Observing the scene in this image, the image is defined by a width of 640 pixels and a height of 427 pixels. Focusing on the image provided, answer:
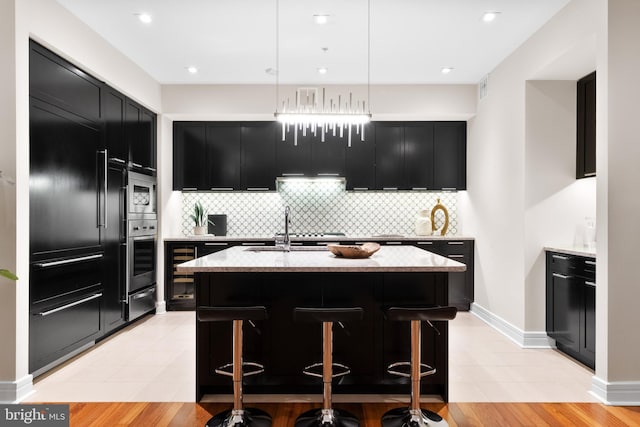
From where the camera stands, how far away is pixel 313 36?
4.20 meters

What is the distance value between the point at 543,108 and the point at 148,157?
4.52 m

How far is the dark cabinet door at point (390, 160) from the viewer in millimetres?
6055

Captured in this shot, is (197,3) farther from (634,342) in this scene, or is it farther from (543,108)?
(634,342)

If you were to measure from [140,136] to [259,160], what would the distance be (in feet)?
5.18

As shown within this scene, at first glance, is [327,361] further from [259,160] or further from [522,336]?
[259,160]

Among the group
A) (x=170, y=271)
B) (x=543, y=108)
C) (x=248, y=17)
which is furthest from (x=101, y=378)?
(x=543, y=108)

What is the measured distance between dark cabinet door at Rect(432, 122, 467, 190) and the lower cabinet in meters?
2.12

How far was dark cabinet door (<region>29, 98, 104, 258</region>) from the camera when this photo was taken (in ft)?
10.6

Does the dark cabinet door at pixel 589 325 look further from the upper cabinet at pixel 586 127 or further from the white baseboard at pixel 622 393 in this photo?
the upper cabinet at pixel 586 127

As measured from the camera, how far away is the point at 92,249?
402 centimetres

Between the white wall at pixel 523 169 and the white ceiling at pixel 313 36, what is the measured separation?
0.75 feet

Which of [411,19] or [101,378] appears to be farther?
[411,19]

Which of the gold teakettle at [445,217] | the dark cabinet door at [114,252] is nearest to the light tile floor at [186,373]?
the dark cabinet door at [114,252]

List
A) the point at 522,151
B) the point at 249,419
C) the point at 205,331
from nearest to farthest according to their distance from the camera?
the point at 249,419
the point at 205,331
the point at 522,151
